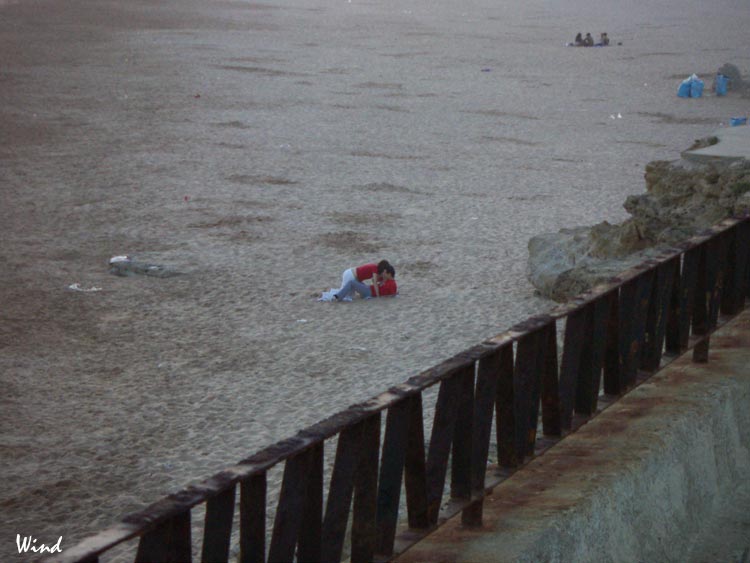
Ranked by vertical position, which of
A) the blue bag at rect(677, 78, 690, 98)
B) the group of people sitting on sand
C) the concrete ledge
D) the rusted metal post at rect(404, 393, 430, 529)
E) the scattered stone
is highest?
the concrete ledge

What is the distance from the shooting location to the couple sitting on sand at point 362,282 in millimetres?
7910

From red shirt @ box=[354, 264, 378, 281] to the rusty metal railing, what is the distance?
3354 mm

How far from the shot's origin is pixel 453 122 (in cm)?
1723

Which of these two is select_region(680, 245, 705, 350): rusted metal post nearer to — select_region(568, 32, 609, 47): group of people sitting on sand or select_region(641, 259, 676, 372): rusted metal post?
select_region(641, 259, 676, 372): rusted metal post

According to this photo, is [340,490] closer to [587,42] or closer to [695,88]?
[695,88]

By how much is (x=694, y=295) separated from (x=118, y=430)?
2.81 m

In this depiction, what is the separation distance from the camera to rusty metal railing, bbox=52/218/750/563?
7.85 feet

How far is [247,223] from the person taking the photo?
403 inches

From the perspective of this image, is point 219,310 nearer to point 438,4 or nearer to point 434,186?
point 434,186

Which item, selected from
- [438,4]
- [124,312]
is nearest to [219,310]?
[124,312]

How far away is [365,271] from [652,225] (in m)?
1.99

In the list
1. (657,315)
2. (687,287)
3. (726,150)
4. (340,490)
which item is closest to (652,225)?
(726,150)

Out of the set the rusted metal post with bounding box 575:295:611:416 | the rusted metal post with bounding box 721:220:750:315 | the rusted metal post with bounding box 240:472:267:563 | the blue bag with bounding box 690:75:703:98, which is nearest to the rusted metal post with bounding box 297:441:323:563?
the rusted metal post with bounding box 240:472:267:563

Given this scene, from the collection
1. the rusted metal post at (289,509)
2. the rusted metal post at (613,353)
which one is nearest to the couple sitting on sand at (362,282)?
the rusted metal post at (613,353)
